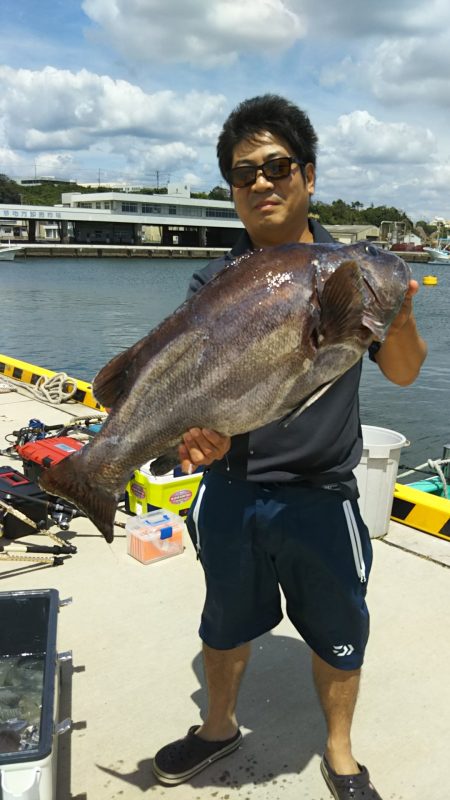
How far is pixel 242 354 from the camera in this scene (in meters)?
2.08

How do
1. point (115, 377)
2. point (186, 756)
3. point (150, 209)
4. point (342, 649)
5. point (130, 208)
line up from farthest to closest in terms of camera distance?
point (150, 209), point (130, 208), point (186, 756), point (342, 649), point (115, 377)

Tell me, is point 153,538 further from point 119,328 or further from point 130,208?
point 130,208

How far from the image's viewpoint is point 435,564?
4.52 m

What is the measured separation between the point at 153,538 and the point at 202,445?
2559mm

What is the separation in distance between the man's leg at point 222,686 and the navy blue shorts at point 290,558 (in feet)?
0.47

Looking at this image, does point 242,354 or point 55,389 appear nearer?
point 242,354

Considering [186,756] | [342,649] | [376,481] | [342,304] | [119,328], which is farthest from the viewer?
[119,328]

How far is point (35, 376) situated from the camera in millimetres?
10539

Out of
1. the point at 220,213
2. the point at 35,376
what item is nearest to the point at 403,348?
the point at 35,376

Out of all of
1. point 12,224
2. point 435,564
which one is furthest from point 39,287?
point 12,224

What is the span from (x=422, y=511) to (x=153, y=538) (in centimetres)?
210

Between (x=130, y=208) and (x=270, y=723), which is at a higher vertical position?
(x=130, y=208)

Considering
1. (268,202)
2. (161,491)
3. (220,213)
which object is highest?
(220,213)

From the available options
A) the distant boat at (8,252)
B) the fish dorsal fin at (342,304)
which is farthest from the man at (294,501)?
the distant boat at (8,252)
